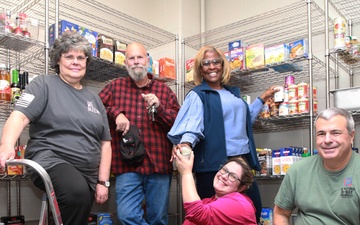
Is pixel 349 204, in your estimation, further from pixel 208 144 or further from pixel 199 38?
pixel 199 38

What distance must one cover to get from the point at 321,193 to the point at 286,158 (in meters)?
1.38

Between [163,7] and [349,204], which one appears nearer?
[349,204]

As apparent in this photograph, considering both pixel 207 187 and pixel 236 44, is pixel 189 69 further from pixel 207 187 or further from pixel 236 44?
pixel 207 187

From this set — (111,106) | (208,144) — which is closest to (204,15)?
(111,106)

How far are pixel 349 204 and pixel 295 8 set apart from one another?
2.42 meters

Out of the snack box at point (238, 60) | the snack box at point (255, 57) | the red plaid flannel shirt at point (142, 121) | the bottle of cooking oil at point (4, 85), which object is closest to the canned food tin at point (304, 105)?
the snack box at point (255, 57)

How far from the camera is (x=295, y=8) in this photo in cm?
372

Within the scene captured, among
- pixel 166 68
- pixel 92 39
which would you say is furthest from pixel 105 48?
pixel 166 68

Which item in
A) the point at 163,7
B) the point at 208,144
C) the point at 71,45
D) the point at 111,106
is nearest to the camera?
the point at 71,45

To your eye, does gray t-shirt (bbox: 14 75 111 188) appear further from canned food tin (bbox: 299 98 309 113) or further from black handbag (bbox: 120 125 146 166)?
canned food tin (bbox: 299 98 309 113)

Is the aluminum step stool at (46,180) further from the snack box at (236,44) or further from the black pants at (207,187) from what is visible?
the snack box at (236,44)

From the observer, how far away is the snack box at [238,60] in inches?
139

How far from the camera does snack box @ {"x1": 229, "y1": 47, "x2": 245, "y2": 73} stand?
3527 millimetres

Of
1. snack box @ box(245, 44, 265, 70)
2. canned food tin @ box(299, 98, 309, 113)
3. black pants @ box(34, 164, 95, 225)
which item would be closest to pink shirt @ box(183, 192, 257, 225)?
black pants @ box(34, 164, 95, 225)
